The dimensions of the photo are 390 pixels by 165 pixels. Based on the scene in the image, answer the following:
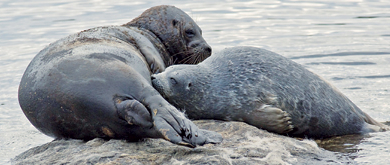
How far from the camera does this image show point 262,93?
15.8 feet

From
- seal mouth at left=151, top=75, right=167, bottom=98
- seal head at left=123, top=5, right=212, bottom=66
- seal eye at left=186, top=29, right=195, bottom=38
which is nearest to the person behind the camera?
seal mouth at left=151, top=75, right=167, bottom=98

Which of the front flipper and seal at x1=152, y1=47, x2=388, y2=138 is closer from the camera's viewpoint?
the front flipper

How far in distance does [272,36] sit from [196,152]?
281 inches

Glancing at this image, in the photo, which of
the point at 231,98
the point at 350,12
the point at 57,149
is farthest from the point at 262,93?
the point at 350,12

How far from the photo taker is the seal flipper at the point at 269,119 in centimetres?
468

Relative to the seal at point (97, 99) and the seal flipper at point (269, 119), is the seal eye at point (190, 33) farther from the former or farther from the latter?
the seal flipper at point (269, 119)

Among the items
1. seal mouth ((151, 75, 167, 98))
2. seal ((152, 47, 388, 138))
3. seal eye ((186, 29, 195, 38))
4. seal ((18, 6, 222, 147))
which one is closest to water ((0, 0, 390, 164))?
seal ((152, 47, 388, 138))

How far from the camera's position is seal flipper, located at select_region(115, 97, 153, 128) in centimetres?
391

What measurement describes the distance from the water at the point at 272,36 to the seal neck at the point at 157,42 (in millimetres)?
1677

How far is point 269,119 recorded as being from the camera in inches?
184

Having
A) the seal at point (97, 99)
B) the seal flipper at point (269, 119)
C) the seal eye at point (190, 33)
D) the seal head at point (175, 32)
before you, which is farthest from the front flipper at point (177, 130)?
the seal eye at point (190, 33)

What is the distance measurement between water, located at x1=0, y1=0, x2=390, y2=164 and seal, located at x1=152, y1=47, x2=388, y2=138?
25 cm

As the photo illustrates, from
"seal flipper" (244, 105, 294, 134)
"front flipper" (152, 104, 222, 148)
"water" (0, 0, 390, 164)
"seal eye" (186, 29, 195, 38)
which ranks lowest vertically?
"water" (0, 0, 390, 164)

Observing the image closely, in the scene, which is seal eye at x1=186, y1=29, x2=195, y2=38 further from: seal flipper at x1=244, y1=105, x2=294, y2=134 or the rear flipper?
the rear flipper
